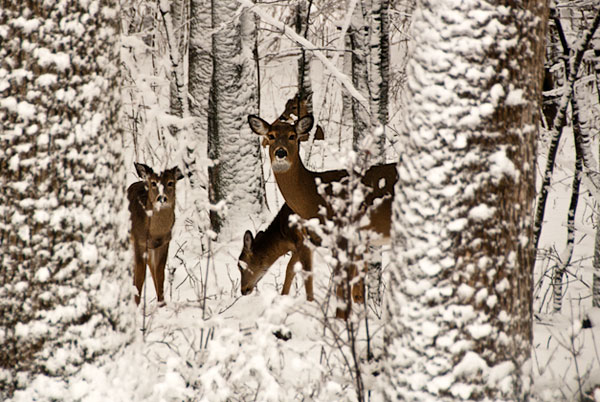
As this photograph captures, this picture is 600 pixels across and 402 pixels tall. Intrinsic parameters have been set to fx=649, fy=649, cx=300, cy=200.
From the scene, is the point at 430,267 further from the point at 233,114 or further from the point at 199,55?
the point at 199,55

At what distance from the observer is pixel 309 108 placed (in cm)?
991

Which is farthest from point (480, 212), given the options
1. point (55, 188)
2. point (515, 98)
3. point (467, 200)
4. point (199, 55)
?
point (199, 55)

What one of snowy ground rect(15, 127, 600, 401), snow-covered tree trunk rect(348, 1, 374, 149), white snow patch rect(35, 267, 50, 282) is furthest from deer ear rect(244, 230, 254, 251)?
white snow patch rect(35, 267, 50, 282)

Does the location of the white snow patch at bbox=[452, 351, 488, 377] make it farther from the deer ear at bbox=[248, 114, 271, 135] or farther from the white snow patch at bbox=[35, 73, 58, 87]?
the deer ear at bbox=[248, 114, 271, 135]

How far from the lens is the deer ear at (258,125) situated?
21.0 ft

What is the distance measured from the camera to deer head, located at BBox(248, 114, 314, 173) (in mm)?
6293

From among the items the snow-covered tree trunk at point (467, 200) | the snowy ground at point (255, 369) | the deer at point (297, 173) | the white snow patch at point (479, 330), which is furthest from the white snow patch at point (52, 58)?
the deer at point (297, 173)

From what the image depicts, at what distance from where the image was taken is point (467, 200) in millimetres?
2941

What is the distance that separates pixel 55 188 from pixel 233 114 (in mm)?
5207

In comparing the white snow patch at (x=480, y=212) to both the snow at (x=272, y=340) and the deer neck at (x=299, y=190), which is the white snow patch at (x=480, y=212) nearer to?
the snow at (x=272, y=340)

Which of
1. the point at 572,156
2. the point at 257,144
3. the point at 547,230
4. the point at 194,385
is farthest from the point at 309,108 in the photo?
the point at 194,385

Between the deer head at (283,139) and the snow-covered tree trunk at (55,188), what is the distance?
120 inches

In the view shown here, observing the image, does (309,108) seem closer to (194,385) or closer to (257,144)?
(257,144)

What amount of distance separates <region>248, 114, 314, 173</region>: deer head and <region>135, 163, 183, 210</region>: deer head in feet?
3.02
